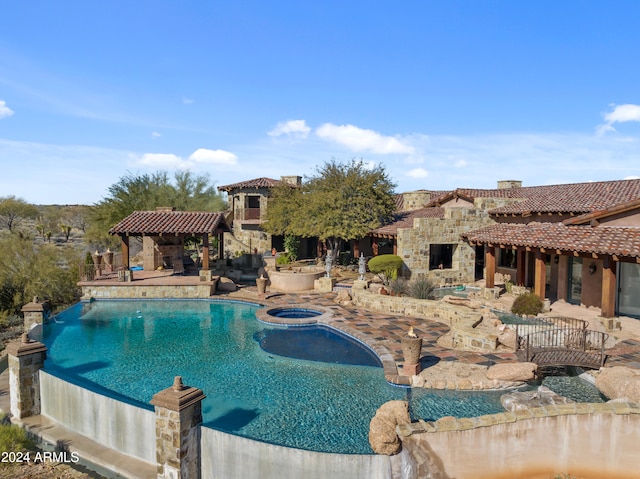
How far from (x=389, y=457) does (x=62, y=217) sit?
67.1 m

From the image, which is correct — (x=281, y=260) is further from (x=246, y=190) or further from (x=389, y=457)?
(x=389, y=457)

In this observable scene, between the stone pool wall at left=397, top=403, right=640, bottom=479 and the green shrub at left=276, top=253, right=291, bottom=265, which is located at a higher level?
the green shrub at left=276, top=253, right=291, bottom=265

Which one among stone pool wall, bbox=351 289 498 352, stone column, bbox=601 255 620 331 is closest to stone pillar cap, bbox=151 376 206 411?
stone pool wall, bbox=351 289 498 352

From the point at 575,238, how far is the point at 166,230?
1943 centimetres

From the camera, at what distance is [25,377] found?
992 cm

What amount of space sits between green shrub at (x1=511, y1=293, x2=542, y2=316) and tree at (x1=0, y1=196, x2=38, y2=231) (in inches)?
2231

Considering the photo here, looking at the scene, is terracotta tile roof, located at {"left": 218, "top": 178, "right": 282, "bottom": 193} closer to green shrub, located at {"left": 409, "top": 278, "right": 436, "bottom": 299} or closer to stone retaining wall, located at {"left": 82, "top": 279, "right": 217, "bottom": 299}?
stone retaining wall, located at {"left": 82, "top": 279, "right": 217, "bottom": 299}

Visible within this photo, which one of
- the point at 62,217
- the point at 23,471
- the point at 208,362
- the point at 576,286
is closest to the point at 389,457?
the point at 23,471

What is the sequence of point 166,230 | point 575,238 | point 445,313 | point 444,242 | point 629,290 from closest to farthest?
point 629,290 → point 575,238 → point 445,313 → point 166,230 → point 444,242

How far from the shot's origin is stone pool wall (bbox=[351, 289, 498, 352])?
1356cm

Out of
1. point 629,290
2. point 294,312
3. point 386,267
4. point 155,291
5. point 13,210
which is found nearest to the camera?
point 629,290

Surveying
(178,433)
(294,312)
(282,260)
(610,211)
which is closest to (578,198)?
(610,211)

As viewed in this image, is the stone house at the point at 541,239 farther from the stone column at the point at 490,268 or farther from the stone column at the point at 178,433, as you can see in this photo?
the stone column at the point at 178,433

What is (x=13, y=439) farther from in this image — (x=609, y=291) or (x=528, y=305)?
(x=609, y=291)
